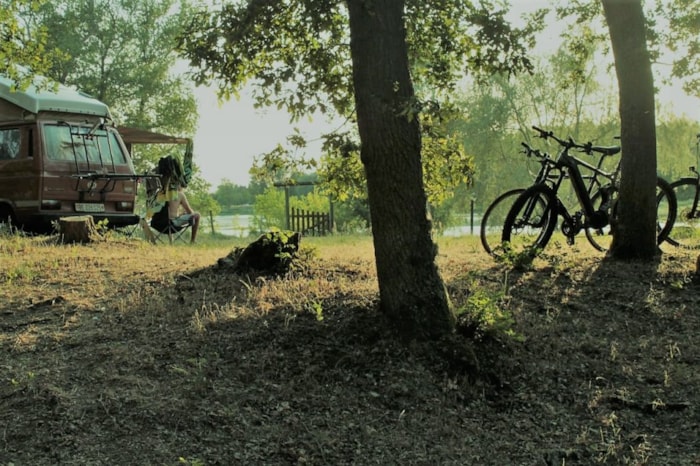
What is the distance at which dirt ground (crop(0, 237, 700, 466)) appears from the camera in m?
3.52

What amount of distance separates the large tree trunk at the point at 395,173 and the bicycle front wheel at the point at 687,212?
17.4 ft

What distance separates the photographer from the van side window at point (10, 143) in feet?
39.9

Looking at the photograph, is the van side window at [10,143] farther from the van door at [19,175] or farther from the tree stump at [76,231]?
the tree stump at [76,231]

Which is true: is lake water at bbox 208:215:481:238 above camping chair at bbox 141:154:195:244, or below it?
below

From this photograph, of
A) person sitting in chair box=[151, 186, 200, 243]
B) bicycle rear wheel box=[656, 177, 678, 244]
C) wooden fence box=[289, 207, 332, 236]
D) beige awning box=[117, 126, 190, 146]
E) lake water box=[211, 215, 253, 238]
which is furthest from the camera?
lake water box=[211, 215, 253, 238]

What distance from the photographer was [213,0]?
4777 millimetres

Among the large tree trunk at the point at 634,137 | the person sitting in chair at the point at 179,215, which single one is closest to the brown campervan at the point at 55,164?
the person sitting in chair at the point at 179,215

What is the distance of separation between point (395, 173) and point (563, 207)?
11.1 feet

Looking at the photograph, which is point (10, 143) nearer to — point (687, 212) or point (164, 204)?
point (164, 204)

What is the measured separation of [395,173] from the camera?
14.6 feet

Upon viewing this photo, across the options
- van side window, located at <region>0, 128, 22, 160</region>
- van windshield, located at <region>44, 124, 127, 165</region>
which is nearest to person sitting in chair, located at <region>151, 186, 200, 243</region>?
van windshield, located at <region>44, 124, 127, 165</region>

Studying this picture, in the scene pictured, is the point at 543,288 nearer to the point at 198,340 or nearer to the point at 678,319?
the point at 678,319

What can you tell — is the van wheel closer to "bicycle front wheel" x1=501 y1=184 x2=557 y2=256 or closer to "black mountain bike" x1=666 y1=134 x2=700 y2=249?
"bicycle front wheel" x1=501 y1=184 x2=557 y2=256

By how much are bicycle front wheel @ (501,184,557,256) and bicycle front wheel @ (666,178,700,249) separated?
2.33m
